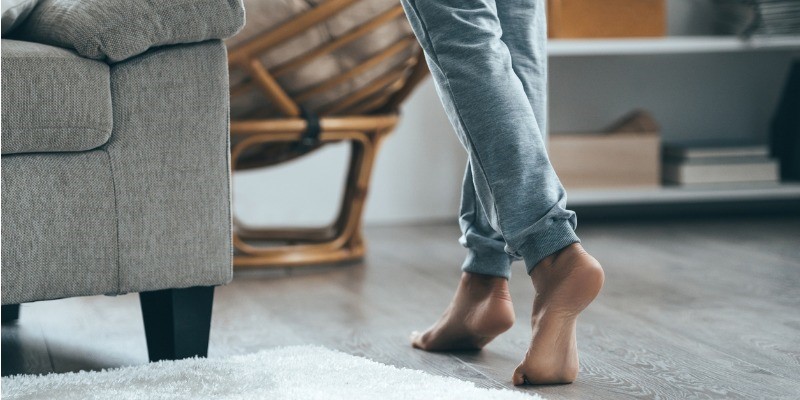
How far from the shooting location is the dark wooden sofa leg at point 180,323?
1.30 meters

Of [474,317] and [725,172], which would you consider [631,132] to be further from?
[474,317]

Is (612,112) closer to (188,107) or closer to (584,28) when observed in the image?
(584,28)

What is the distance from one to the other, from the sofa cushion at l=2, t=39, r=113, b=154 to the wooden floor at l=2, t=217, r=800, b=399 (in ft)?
1.05

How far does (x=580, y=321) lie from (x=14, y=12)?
0.93 metres

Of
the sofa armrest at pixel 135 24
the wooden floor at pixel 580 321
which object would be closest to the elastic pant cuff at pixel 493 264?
the wooden floor at pixel 580 321

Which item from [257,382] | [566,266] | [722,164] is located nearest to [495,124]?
[566,266]

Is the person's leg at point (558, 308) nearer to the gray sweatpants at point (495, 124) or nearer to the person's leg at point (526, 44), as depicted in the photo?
the gray sweatpants at point (495, 124)

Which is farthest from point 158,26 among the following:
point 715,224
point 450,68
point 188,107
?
point 715,224

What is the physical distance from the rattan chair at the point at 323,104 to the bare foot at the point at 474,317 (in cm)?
83

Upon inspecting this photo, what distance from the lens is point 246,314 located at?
1684 mm

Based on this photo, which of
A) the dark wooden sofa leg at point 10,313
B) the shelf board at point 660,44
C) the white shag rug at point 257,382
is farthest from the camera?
the shelf board at point 660,44

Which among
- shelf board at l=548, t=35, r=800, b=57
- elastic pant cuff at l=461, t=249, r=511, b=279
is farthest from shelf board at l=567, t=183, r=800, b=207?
elastic pant cuff at l=461, t=249, r=511, b=279

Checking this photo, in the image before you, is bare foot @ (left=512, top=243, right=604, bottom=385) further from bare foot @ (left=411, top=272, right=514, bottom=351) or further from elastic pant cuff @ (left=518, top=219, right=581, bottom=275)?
bare foot @ (left=411, top=272, right=514, bottom=351)

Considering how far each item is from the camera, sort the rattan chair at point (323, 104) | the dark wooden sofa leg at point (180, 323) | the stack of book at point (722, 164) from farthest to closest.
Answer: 1. the stack of book at point (722, 164)
2. the rattan chair at point (323, 104)
3. the dark wooden sofa leg at point (180, 323)
